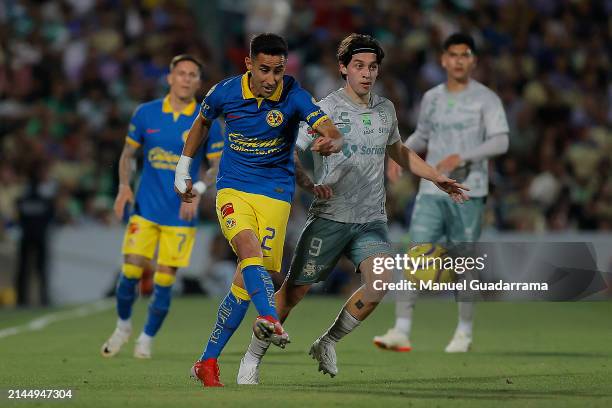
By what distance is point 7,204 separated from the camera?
19.4m

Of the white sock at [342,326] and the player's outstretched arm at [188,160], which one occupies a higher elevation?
the player's outstretched arm at [188,160]

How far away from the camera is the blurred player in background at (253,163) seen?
27.3 ft

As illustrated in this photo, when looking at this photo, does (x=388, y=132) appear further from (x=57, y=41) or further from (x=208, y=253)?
(x=57, y=41)

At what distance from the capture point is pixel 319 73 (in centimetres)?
2159

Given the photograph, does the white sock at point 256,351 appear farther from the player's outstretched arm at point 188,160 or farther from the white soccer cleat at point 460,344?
the white soccer cleat at point 460,344

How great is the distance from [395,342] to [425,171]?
2.99 metres

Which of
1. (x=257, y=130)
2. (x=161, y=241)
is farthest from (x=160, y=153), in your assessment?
(x=257, y=130)

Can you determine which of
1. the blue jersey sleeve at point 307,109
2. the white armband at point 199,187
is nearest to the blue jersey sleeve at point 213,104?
the blue jersey sleeve at point 307,109

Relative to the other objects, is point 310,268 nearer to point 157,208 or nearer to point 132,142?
point 157,208

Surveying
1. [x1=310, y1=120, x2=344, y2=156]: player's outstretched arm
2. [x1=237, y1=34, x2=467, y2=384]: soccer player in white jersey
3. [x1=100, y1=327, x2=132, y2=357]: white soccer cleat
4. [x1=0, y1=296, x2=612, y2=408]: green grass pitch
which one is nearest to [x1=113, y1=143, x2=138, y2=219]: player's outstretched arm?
[x1=100, y1=327, x2=132, y2=357]: white soccer cleat

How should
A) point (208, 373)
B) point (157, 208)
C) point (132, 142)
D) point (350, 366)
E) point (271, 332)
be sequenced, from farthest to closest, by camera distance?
1. point (132, 142)
2. point (157, 208)
3. point (350, 366)
4. point (208, 373)
5. point (271, 332)

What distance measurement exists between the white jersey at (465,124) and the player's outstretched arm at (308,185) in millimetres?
2925

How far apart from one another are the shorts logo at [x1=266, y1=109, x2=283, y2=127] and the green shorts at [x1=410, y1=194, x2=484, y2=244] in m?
3.48

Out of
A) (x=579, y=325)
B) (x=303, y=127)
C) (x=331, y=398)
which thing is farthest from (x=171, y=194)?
(x=579, y=325)
